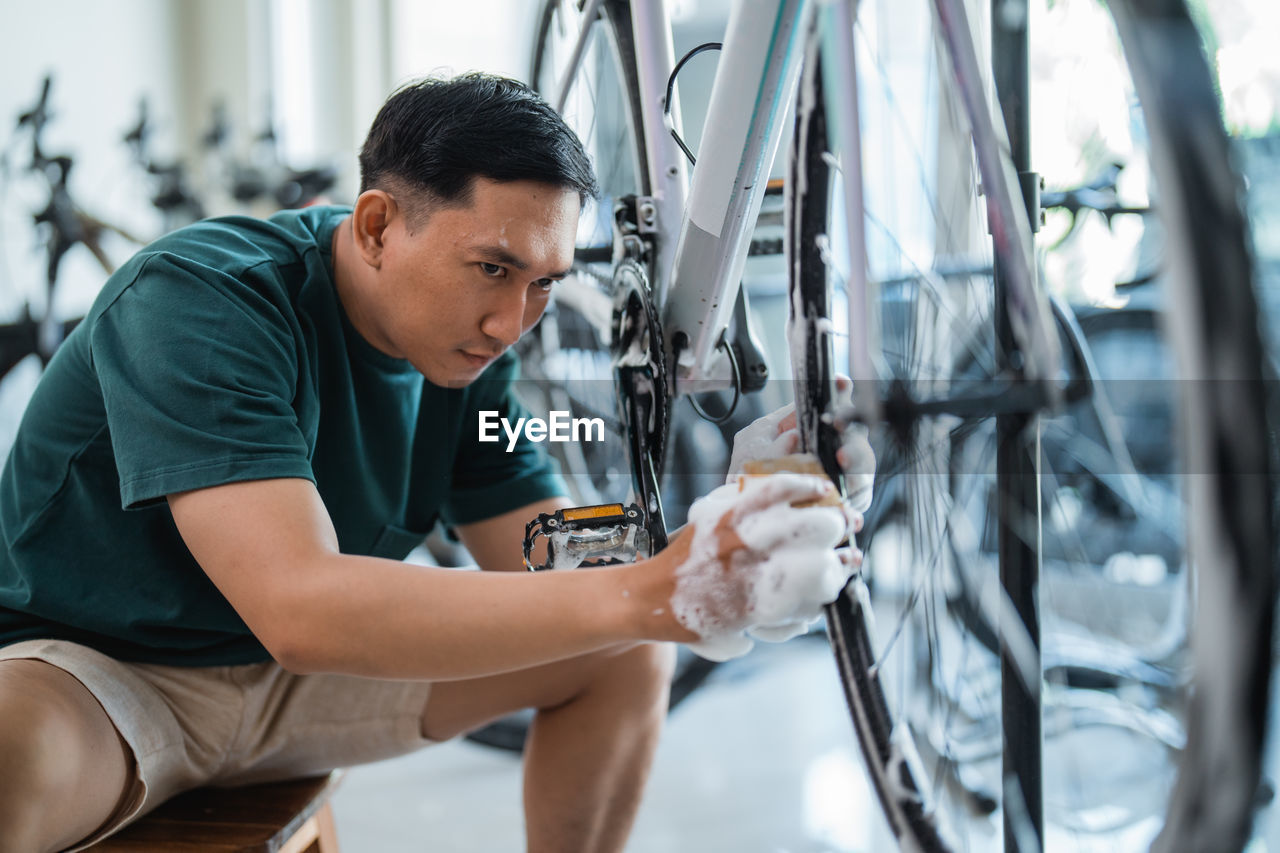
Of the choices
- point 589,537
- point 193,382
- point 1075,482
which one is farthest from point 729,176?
point 1075,482

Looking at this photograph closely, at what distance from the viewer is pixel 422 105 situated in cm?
63

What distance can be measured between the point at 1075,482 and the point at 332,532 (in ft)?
3.27

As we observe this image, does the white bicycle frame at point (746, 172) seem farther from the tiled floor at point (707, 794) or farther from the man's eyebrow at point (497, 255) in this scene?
the tiled floor at point (707, 794)

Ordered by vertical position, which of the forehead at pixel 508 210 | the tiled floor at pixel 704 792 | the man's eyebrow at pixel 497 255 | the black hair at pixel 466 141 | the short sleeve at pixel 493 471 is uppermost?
the black hair at pixel 466 141

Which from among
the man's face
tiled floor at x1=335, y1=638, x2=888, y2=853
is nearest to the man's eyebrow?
the man's face

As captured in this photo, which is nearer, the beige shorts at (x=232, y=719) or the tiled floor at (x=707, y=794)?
the beige shorts at (x=232, y=719)

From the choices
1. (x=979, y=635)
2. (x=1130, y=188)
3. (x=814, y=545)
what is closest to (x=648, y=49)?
(x=814, y=545)

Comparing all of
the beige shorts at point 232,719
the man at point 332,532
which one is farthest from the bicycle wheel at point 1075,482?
the beige shorts at point 232,719

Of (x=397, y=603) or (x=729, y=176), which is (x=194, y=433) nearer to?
(x=397, y=603)

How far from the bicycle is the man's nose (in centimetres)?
14

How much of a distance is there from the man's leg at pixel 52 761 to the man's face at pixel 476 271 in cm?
32

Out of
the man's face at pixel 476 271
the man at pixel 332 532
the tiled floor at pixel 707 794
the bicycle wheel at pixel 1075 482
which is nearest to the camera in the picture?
the bicycle wheel at pixel 1075 482

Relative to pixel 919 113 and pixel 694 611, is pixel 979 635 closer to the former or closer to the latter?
pixel 919 113

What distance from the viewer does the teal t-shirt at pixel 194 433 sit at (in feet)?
1.84
